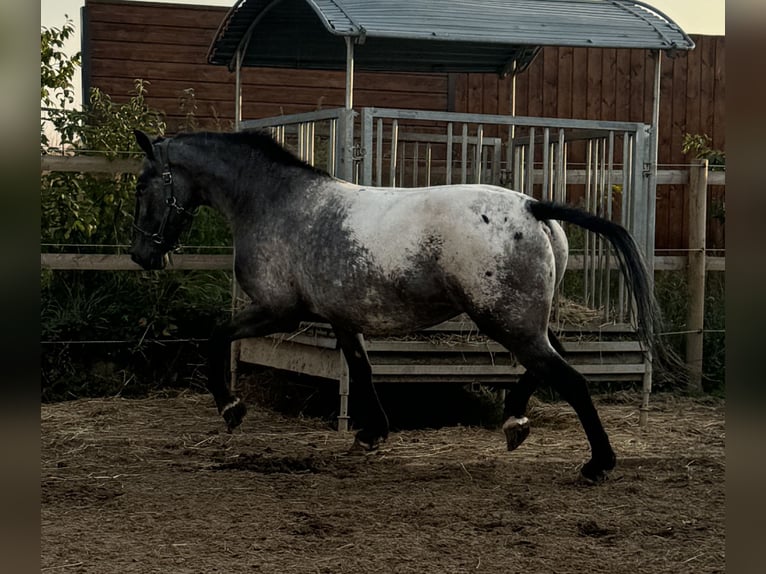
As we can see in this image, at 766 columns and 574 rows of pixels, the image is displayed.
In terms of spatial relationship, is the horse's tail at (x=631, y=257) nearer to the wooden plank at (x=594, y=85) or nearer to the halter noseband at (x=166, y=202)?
the halter noseband at (x=166, y=202)

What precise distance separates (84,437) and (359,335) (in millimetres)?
1866

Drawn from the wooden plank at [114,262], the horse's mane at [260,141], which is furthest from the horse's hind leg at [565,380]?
the wooden plank at [114,262]

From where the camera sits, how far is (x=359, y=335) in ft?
16.5

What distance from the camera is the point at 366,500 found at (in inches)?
159

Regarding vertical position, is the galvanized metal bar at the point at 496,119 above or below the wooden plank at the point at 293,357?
above

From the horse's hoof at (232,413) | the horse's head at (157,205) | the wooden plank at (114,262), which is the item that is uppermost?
the horse's head at (157,205)

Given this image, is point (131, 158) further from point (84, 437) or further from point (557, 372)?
point (557, 372)

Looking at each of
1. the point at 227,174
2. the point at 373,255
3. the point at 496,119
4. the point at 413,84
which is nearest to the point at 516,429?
the point at 373,255

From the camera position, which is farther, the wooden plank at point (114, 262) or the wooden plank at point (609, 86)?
the wooden plank at point (609, 86)

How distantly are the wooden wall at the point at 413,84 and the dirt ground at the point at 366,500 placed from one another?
4055 millimetres

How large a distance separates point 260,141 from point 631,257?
7.18 ft

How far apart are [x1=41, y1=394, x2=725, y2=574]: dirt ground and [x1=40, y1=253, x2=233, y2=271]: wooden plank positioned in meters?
1.06

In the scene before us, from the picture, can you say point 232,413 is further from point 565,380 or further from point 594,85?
point 594,85

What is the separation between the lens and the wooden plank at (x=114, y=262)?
6.44 meters
